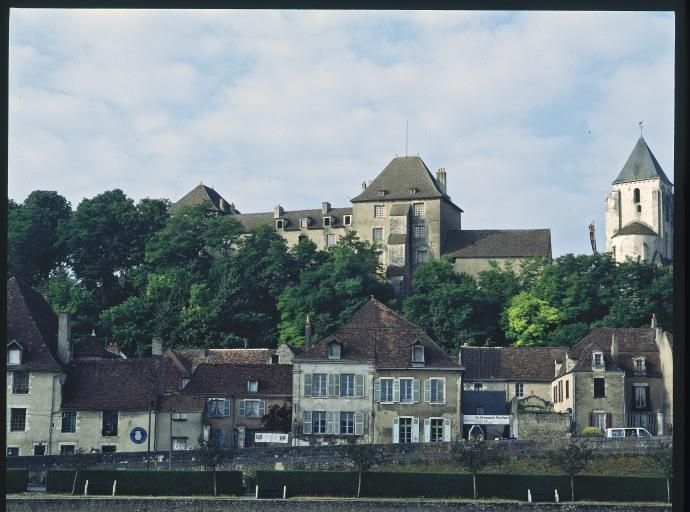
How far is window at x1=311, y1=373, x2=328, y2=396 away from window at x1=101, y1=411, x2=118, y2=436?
6.89m

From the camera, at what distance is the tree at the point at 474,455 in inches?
1388

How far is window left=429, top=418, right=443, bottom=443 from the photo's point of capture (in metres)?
44.2

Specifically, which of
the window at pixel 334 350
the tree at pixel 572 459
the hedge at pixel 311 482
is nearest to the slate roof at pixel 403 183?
the window at pixel 334 350

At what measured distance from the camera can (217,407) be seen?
45.9m

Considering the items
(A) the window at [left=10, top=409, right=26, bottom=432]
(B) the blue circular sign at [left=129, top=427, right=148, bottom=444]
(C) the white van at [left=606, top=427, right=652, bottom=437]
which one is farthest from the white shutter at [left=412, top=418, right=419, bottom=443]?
(A) the window at [left=10, top=409, right=26, bottom=432]

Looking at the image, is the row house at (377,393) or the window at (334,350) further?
the window at (334,350)

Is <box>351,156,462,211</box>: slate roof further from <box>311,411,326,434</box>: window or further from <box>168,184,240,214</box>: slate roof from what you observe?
<box>311,411,326,434</box>: window

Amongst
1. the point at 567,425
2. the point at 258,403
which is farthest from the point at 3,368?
the point at 258,403

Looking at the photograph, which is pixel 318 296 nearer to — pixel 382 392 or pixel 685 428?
pixel 382 392

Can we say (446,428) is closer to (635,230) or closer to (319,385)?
(319,385)

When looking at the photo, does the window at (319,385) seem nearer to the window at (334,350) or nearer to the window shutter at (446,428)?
the window at (334,350)

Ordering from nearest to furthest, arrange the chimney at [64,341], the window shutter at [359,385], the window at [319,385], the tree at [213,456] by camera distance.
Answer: the tree at [213,456]
the window at [319,385]
the window shutter at [359,385]
the chimney at [64,341]

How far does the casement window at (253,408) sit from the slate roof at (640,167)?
53516 mm

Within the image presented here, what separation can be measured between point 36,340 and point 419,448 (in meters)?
14.8
